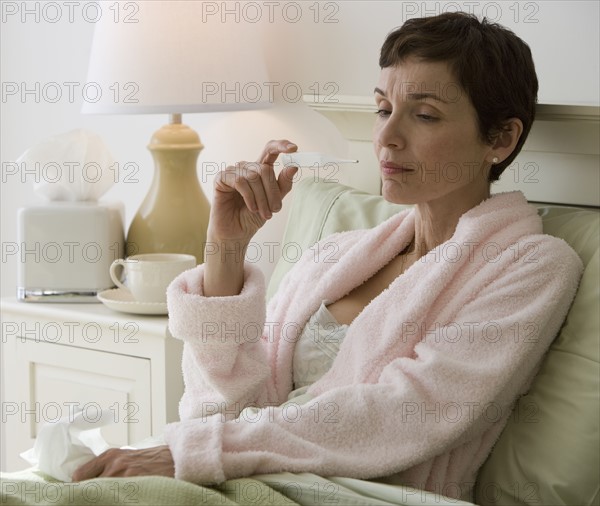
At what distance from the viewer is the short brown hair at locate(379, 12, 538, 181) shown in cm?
150

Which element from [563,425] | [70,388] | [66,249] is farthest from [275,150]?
[70,388]

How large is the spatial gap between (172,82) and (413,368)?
953 mm

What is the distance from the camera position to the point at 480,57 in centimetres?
150

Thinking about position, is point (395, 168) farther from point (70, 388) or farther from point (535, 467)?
point (70, 388)

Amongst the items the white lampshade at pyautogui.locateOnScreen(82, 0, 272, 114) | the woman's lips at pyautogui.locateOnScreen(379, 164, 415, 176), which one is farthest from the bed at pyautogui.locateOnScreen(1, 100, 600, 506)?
the white lampshade at pyautogui.locateOnScreen(82, 0, 272, 114)

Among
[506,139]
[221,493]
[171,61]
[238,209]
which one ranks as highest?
[171,61]

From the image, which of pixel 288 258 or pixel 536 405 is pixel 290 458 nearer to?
pixel 536 405

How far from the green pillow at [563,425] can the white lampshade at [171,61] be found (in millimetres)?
860

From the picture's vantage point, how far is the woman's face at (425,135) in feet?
4.96

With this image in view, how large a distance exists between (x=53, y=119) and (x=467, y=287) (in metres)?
1.65

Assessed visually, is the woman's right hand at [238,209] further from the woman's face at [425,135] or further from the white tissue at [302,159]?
the woman's face at [425,135]

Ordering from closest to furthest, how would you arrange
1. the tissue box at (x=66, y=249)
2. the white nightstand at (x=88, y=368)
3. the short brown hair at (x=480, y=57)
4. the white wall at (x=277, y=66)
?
the short brown hair at (x=480, y=57)
the white wall at (x=277, y=66)
the white nightstand at (x=88, y=368)
the tissue box at (x=66, y=249)

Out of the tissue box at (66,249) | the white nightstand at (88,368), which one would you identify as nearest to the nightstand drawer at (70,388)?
the white nightstand at (88,368)

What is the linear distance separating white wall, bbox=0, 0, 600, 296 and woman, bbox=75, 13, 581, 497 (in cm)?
40
